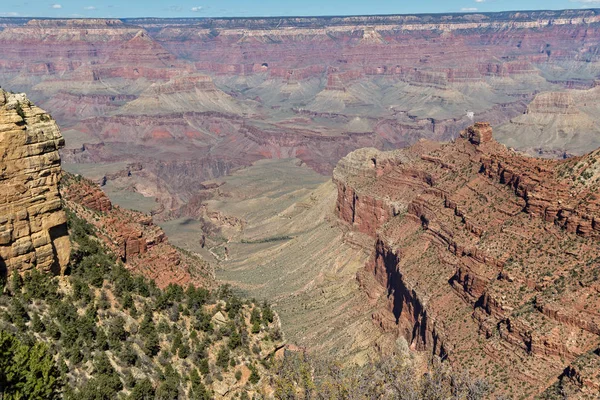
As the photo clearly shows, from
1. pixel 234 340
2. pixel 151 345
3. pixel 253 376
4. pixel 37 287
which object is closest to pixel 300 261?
pixel 234 340

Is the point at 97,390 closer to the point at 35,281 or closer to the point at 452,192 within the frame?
the point at 35,281

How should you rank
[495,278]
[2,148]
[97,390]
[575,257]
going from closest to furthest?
[97,390] → [2,148] → [575,257] → [495,278]

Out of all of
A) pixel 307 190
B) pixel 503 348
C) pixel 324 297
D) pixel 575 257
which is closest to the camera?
pixel 503 348

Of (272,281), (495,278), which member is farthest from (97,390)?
(272,281)

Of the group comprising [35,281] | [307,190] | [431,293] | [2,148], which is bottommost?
[307,190]

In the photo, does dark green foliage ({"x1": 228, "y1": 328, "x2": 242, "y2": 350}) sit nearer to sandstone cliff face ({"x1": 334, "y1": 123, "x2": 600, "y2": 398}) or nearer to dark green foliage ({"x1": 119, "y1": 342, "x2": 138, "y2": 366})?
dark green foliage ({"x1": 119, "y1": 342, "x2": 138, "y2": 366})

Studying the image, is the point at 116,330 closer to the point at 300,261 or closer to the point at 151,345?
the point at 151,345
